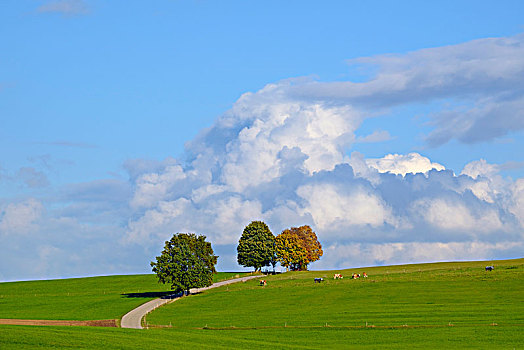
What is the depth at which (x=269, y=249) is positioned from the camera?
5994 inches

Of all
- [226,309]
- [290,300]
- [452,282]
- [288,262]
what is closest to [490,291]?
[452,282]

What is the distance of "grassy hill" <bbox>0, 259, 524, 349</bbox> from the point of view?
59.8m

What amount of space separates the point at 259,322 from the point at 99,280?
277 ft

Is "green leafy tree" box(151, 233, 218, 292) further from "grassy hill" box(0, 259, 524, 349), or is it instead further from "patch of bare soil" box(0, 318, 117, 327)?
"patch of bare soil" box(0, 318, 117, 327)

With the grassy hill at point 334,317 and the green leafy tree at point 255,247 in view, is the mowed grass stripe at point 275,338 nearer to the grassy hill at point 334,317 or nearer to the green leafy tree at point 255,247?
the grassy hill at point 334,317

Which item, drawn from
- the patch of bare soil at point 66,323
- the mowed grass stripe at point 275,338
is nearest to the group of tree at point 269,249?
the patch of bare soil at point 66,323

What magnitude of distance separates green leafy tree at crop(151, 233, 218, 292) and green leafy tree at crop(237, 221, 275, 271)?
28115 mm

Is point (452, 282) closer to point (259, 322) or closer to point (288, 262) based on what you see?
point (259, 322)

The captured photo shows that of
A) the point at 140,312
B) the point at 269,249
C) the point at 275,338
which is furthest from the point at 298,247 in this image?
the point at 275,338

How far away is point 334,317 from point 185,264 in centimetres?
4213

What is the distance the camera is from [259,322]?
8012 centimetres

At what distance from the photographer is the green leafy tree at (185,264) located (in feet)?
378

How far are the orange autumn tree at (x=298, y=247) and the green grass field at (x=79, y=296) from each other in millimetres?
13417

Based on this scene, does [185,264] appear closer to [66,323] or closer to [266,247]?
[66,323]
